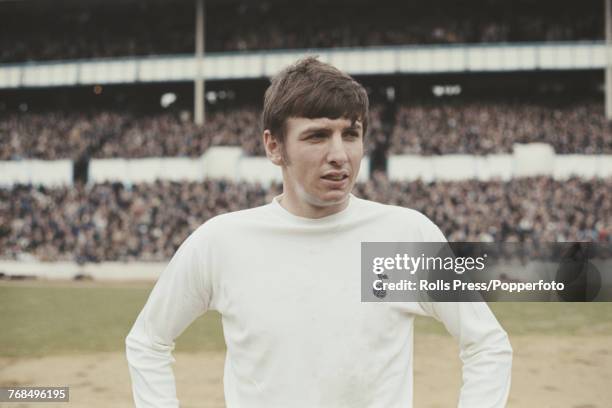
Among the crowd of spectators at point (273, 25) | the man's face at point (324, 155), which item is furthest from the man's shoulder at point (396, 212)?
the crowd of spectators at point (273, 25)

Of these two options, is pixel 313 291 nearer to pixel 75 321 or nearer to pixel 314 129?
pixel 314 129

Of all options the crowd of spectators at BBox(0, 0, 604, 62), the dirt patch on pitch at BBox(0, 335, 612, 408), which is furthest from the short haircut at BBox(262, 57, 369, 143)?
the crowd of spectators at BBox(0, 0, 604, 62)

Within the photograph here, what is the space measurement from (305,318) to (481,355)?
1.87 ft

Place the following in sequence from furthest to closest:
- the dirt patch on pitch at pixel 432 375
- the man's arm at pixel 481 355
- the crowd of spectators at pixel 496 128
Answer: the crowd of spectators at pixel 496 128
the dirt patch on pitch at pixel 432 375
the man's arm at pixel 481 355

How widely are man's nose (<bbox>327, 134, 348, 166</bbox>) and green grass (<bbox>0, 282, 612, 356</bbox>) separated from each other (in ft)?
31.7

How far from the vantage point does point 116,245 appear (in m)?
23.9

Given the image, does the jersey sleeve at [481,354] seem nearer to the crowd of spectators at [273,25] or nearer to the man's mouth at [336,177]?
the man's mouth at [336,177]

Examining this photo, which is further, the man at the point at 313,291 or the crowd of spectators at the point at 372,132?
the crowd of spectators at the point at 372,132

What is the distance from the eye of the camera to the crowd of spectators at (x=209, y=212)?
21.5 metres

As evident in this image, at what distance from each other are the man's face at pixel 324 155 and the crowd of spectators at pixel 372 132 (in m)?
26.9

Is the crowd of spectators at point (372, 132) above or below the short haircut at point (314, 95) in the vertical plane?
above

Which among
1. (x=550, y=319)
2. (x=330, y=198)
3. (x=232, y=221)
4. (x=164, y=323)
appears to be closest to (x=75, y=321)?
(x=550, y=319)

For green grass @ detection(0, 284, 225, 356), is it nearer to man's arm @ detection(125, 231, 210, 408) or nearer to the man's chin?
man's arm @ detection(125, 231, 210, 408)

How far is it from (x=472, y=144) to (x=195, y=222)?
13171 millimetres
